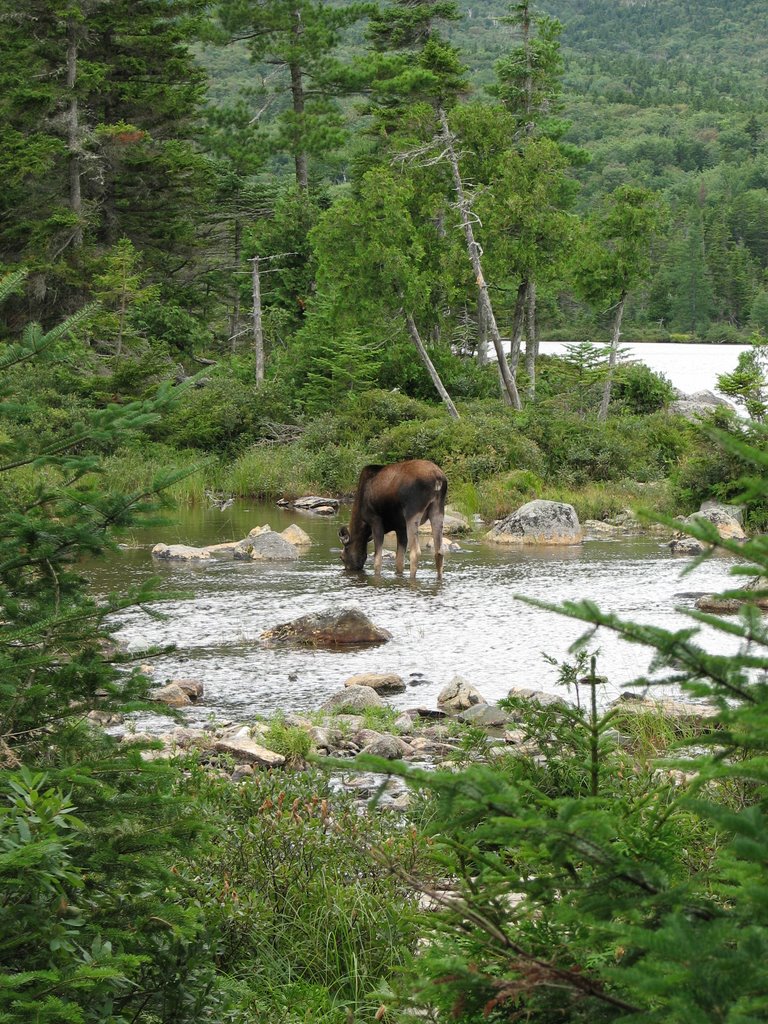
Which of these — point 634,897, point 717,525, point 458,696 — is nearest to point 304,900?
point 634,897

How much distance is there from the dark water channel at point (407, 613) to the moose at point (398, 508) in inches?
16.4

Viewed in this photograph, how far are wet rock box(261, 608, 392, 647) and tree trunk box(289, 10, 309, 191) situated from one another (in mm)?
32575

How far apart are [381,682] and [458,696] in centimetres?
102

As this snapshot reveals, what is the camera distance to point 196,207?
132 ft

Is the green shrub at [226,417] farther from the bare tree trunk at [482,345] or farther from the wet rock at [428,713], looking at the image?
the wet rock at [428,713]

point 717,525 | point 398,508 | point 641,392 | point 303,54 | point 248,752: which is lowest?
point 717,525

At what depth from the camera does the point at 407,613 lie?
13.7m

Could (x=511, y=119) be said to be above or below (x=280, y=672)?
above

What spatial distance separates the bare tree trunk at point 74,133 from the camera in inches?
1335

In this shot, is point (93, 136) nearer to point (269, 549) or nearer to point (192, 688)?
point (269, 549)

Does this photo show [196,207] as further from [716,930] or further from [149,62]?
[716,930]

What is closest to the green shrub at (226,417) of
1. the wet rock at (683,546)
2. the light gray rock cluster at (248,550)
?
the light gray rock cluster at (248,550)

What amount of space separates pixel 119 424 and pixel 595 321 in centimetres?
5328

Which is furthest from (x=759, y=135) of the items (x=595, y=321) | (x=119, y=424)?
(x=119, y=424)
